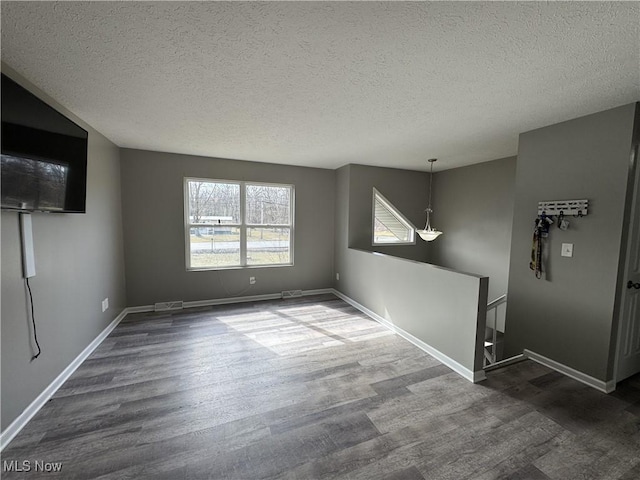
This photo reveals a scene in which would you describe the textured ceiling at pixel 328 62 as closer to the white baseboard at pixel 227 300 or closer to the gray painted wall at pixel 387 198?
the gray painted wall at pixel 387 198

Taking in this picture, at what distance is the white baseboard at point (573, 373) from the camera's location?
228cm

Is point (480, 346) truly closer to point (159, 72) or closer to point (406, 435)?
point (406, 435)

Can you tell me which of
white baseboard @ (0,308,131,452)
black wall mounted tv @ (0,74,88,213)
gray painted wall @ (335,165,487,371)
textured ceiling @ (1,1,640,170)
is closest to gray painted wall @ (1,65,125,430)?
white baseboard @ (0,308,131,452)

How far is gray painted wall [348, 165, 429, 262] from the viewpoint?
456 centimetres

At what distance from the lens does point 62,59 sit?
1600 millimetres

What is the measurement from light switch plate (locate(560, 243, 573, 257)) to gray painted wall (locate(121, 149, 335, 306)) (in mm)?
3402

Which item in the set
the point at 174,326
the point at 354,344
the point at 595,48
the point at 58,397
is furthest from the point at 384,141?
the point at 58,397

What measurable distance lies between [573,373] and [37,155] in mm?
4728

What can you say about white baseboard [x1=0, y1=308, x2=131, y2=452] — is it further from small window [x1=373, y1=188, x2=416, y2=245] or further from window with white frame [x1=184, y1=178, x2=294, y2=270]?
small window [x1=373, y1=188, x2=416, y2=245]

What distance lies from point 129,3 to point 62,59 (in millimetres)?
843

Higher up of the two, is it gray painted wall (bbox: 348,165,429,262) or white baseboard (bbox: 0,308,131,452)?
gray painted wall (bbox: 348,165,429,262)

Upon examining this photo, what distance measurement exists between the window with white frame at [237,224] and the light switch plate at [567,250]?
3656 mm

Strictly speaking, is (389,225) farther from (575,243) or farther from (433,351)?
(575,243)

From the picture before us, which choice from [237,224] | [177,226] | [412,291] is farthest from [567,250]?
[177,226]
